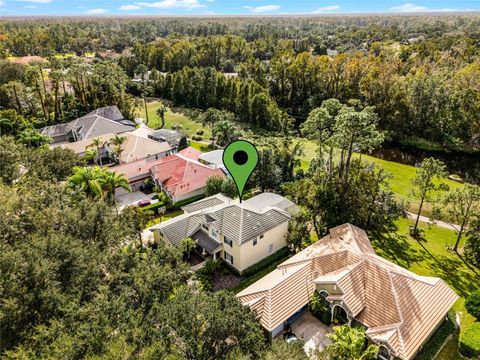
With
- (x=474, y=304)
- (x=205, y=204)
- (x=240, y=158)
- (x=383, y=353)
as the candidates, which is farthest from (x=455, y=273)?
(x=205, y=204)

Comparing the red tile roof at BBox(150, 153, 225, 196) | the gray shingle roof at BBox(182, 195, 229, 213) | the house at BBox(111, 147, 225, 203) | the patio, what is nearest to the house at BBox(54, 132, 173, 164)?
the house at BBox(111, 147, 225, 203)

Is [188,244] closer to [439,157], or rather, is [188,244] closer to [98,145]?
[98,145]

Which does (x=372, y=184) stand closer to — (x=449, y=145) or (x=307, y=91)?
(x=449, y=145)

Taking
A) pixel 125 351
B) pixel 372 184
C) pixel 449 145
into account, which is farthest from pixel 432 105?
pixel 125 351

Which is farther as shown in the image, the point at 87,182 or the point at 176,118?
the point at 176,118

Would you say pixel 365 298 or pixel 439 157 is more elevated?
pixel 365 298

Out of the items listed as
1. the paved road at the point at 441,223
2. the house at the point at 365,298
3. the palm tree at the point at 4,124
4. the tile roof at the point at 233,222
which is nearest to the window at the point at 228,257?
the tile roof at the point at 233,222
